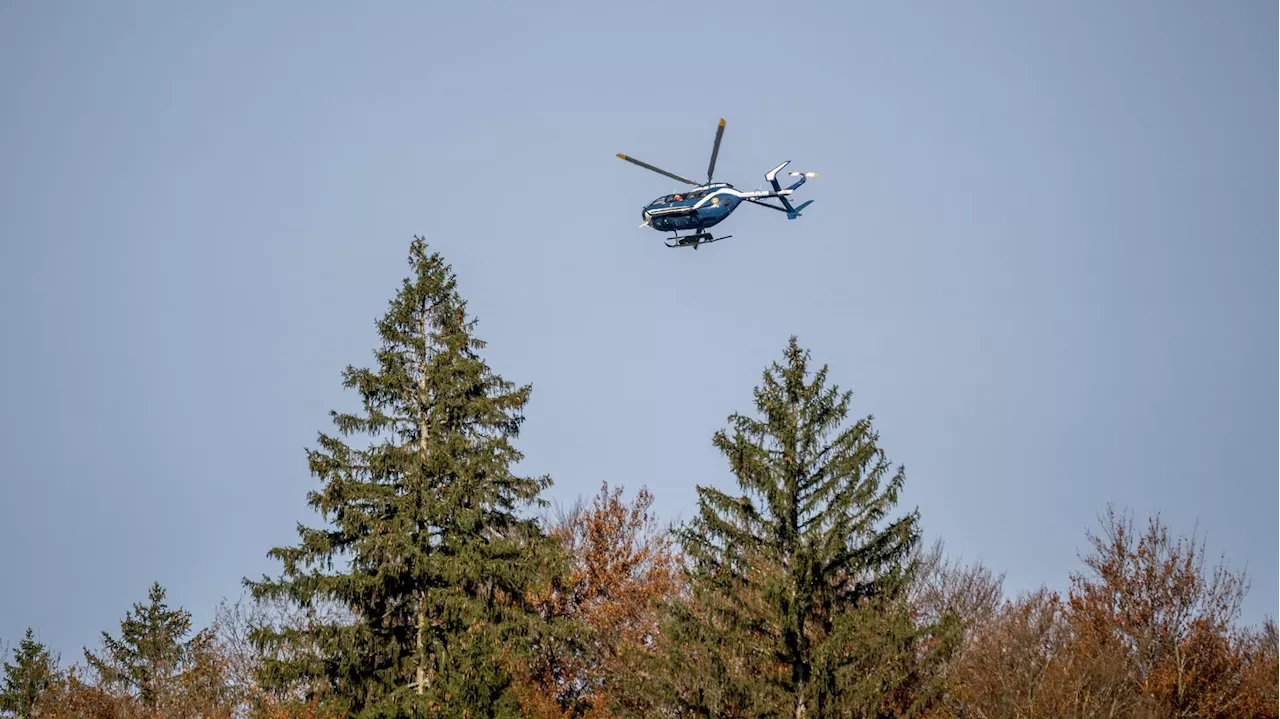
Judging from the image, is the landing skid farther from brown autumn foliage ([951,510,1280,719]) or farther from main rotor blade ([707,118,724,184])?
brown autumn foliage ([951,510,1280,719])

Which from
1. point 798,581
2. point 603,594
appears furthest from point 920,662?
point 603,594

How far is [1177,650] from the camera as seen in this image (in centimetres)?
4019

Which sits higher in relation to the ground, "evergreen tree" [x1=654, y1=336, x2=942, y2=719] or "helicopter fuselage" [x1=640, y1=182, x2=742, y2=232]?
"helicopter fuselage" [x1=640, y1=182, x2=742, y2=232]

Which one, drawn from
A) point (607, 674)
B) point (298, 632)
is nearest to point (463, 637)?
point (298, 632)

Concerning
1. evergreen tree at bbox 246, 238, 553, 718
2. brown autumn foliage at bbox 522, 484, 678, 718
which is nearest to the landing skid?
brown autumn foliage at bbox 522, 484, 678, 718

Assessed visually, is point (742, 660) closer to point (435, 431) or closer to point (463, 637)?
point (463, 637)

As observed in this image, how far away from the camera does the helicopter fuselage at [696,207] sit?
5344cm

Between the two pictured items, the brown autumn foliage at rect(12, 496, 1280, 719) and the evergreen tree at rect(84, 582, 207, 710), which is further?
the evergreen tree at rect(84, 582, 207, 710)

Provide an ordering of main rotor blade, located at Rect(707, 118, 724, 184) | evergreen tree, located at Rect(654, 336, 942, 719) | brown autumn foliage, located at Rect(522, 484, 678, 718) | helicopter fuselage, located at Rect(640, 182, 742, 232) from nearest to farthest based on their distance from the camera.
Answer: evergreen tree, located at Rect(654, 336, 942, 719), brown autumn foliage, located at Rect(522, 484, 678, 718), main rotor blade, located at Rect(707, 118, 724, 184), helicopter fuselage, located at Rect(640, 182, 742, 232)

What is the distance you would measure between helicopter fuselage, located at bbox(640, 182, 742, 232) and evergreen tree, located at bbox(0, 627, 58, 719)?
30337mm

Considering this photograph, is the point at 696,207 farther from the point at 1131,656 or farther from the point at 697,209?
the point at 1131,656

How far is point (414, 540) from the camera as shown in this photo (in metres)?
29.6

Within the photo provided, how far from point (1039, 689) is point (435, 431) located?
17.2 m

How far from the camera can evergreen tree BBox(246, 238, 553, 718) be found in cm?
2850
